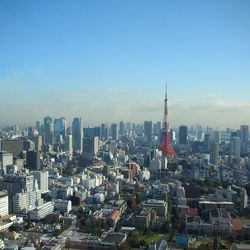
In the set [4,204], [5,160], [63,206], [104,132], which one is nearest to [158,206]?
[63,206]

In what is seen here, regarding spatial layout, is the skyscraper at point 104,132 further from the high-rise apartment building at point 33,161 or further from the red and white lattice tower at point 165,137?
the high-rise apartment building at point 33,161

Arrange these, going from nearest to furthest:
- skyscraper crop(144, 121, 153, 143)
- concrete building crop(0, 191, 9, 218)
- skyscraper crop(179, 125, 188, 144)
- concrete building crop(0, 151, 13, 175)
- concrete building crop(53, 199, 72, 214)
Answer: concrete building crop(0, 191, 9, 218) < concrete building crop(53, 199, 72, 214) < concrete building crop(0, 151, 13, 175) < skyscraper crop(179, 125, 188, 144) < skyscraper crop(144, 121, 153, 143)

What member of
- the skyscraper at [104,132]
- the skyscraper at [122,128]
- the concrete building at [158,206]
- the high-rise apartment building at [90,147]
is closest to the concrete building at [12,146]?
the high-rise apartment building at [90,147]

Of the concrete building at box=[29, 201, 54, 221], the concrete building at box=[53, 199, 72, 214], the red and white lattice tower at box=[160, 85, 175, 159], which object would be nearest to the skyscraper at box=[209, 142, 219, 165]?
the red and white lattice tower at box=[160, 85, 175, 159]

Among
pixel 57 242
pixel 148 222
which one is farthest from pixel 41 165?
pixel 57 242

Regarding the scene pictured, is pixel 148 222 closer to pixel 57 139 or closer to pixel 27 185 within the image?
pixel 27 185

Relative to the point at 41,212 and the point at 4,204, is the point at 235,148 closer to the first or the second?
the point at 41,212

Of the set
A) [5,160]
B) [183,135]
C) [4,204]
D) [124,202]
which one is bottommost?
[124,202]

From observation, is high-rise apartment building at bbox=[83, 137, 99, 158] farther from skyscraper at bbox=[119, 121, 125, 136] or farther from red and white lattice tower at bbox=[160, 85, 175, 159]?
skyscraper at bbox=[119, 121, 125, 136]
